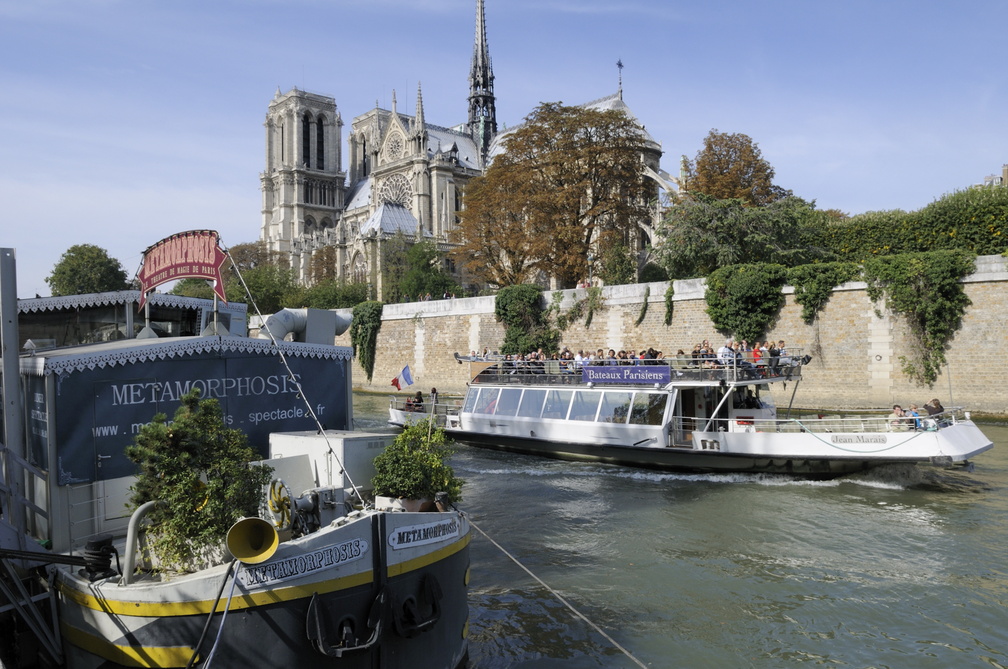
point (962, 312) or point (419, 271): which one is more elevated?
point (419, 271)

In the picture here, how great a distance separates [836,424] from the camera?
1612cm

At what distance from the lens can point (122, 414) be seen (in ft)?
24.7

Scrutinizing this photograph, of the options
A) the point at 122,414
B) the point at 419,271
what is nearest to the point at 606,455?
the point at 122,414

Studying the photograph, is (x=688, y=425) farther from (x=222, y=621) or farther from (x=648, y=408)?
(x=222, y=621)

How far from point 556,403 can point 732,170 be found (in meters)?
26.2

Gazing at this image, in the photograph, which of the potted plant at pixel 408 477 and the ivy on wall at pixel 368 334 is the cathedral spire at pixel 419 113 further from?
the potted plant at pixel 408 477

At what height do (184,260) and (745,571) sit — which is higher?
(184,260)

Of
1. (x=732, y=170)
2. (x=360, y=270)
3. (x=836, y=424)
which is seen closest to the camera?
(x=836, y=424)

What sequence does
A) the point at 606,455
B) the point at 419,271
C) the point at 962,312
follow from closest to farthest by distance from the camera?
the point at 606,455
the point at 962,312
the point at 419,271

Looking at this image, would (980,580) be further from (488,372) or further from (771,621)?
(488,372)

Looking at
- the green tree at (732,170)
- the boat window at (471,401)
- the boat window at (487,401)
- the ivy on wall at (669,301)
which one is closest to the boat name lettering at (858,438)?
the boat window at (487,401)

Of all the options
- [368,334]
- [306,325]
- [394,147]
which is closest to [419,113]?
[394,147]

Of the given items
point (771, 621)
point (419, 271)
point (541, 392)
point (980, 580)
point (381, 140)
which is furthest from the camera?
point (381, 140)

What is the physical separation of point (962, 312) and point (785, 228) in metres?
8.39
